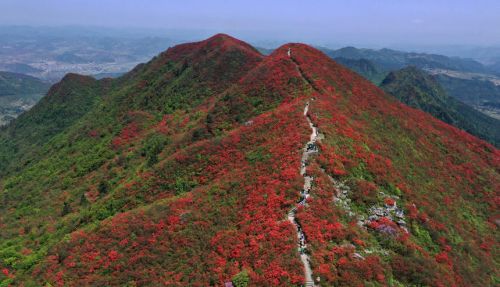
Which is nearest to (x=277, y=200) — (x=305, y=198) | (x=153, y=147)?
(x=305, y=198)

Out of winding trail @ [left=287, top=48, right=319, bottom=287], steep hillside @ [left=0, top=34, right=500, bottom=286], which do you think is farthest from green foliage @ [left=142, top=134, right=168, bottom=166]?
winding trail @ [left=287, top=48, right=319, bottom=287]

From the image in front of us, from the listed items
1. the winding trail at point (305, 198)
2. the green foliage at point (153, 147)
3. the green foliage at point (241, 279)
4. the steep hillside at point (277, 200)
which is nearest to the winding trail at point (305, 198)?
the winding trail at point (305, 198)

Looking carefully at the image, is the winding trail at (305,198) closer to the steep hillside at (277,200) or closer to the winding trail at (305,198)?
the winding trail at (305,198)

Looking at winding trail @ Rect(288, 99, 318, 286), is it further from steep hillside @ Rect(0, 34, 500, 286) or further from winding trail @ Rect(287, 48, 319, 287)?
steep hillside @ Rect(0, 34, 500, 286)

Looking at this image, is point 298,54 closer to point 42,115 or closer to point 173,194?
point 173,194

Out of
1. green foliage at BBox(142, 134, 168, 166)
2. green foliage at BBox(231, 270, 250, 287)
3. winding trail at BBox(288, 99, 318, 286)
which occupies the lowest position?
green foliage at BBox(142, 134, 168, 166)

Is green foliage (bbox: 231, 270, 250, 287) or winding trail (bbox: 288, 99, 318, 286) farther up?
winding trail (bbox: 288, 99, 318, 286)

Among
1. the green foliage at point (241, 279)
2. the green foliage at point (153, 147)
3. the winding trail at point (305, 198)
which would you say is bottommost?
the green foliage at point (153, 147)

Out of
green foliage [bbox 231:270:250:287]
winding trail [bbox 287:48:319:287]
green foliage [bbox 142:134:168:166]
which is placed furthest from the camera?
green foliage [bbox 142:134:168:166]

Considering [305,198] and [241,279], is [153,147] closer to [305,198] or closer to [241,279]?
[305,198]

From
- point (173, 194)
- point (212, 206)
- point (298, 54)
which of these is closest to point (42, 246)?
point (173, 194)
